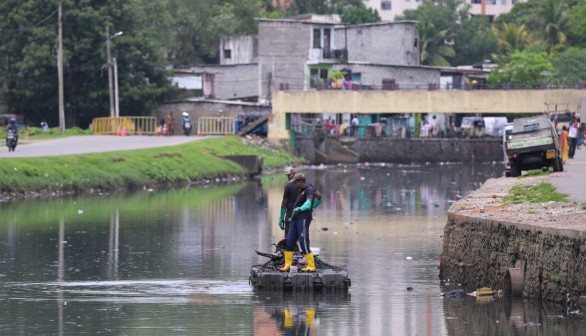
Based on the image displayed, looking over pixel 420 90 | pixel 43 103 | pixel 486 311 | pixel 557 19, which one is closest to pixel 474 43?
pixel 557 19

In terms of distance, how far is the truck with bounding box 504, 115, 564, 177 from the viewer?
156ft

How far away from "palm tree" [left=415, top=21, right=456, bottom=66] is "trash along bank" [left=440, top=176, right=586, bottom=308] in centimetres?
9948

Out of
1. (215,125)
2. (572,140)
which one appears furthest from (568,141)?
(215,125)

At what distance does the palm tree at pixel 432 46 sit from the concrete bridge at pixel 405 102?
36.8 metres

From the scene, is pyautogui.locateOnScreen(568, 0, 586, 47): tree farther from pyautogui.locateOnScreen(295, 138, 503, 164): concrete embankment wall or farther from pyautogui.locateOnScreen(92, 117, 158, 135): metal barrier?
pyautogui.locateOnScreen(92, 117, 158, 135): metal barrier

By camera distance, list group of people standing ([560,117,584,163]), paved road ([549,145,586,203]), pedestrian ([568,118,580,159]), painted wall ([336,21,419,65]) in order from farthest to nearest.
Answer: painted wall ([336,21,419,65]), pedestrian ([568,118,580,159]), group of people standing ([560,117,584,163]), paved road ([549,145,586,203])

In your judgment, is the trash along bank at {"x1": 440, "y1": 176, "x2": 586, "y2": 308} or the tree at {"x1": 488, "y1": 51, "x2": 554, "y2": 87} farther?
the tree at {"x1": 488, "y1": 51, "x2": 554, "y2": 87}

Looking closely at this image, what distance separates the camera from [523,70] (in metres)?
104

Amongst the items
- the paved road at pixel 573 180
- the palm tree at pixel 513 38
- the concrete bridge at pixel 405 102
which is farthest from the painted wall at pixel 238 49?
the paved road at pixel 573 180

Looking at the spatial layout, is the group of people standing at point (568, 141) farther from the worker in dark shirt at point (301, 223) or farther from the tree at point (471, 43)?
the tree at point (471, 43)

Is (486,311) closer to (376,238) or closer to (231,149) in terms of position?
(376,238)

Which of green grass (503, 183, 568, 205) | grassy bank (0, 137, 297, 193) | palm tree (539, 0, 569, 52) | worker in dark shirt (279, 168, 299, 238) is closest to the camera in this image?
worker in dark shirt (279, 168, 299, 238)

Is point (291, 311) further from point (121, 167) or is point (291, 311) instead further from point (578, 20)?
point (578, 20)

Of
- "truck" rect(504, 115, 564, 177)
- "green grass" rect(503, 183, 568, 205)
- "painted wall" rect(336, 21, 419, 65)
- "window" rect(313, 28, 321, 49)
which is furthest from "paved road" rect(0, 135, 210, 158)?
"green grass" rect(503, 183, 568, 205)
